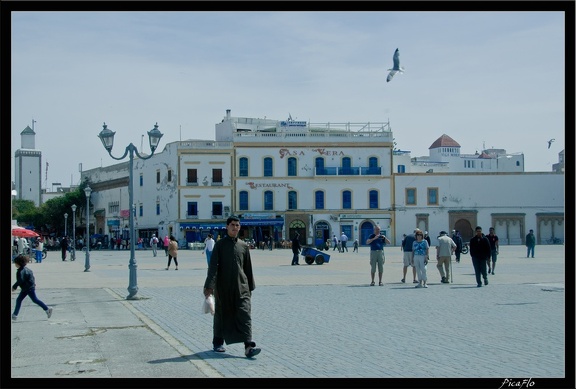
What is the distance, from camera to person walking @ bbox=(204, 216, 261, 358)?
9906mm

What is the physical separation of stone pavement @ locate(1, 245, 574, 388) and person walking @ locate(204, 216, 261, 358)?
0.31 meters

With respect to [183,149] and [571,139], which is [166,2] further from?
[183,149]

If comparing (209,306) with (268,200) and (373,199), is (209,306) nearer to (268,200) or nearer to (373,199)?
(268,200)

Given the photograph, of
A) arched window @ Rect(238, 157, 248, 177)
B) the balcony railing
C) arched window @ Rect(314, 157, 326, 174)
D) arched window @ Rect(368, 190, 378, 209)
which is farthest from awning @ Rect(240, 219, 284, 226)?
arched window @ Rect(368, 190, 378, 209)

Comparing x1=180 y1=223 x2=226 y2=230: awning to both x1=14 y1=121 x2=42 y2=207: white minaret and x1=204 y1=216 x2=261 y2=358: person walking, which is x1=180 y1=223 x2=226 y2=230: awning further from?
x1=204 y1=216 x2=261 y2=358: person walking

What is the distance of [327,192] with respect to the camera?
7025 centimetres

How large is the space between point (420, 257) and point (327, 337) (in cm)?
1005

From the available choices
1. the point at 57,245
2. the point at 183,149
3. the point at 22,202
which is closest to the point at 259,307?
the point at 183,149

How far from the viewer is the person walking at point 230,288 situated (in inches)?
390

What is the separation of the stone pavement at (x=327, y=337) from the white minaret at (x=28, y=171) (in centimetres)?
9559

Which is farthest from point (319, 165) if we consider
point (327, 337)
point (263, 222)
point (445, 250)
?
point (327, 337)

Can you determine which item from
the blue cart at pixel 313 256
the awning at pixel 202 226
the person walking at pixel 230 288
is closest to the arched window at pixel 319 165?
the awning at pixel 202 226
